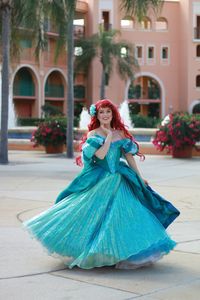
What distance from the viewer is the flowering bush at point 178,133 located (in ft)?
66.5

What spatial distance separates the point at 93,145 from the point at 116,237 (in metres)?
0.88

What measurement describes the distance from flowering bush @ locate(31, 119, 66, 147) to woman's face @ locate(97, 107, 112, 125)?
16353 millimetres

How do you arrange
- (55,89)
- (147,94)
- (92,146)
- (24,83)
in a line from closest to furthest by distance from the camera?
(92,146) → (24,83) → (55,89) → (147,94)

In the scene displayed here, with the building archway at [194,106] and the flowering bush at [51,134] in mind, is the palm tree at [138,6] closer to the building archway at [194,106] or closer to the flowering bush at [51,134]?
the flowering bush at [51,134]

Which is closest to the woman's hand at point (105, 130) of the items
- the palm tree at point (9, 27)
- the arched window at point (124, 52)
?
the palm tree at point (9, 27)

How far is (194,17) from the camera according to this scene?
5547 centimetres

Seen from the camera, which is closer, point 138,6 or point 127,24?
point 138,6

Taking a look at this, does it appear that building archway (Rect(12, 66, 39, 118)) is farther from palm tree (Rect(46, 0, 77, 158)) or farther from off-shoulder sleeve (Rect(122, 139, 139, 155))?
off-shoulder sleeve (Rect(122, 139, 139, 155))

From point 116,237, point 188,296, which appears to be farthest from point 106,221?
point 188,296

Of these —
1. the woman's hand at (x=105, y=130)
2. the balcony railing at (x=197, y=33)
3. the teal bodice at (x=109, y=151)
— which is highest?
the balcony railing at (x=197, y=33)

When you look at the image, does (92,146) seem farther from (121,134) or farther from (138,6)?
(138,6)

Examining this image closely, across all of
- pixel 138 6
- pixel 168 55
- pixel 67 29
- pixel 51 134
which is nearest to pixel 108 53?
pixel 168 55

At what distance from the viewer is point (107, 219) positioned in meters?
5.66

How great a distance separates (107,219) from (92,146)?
69 cm
